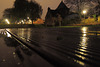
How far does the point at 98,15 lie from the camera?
29781 millimetres

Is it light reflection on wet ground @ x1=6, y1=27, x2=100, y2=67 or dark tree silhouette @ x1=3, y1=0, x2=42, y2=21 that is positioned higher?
dark tree silhouette @ x1=3, y1=0, x2=42, y2=21

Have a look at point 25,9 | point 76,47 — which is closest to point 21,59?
→ point 76,47

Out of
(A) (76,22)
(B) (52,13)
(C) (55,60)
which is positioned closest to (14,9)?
(B) (52,13)

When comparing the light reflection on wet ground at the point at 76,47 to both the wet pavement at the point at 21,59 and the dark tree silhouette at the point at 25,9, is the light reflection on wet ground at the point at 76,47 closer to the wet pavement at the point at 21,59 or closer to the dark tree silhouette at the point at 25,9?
the wet pavement at the point at 21,59

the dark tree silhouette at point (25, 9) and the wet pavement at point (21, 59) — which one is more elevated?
the dark tree silhouette at point (25, 9)

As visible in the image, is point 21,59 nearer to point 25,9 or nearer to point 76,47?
point 76,47

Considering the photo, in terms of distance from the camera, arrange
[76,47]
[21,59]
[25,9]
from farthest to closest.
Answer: [25,9] < [76,47] < [21,59]

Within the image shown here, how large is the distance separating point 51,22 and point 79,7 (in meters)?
15.2

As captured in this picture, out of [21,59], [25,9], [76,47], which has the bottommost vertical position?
[21,59]

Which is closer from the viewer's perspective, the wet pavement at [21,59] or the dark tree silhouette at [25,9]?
the wet pavement at [21,59]

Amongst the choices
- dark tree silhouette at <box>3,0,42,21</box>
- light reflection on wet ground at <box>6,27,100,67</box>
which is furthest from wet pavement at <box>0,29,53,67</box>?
dark tree silhouette at <box>3,0,42,21</box>

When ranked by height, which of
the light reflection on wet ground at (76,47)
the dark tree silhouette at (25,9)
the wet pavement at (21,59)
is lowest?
the wet pavement at (21,59)

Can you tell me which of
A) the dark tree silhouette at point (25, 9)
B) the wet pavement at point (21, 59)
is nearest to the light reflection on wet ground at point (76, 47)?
the wet pavement at point (21, 59)

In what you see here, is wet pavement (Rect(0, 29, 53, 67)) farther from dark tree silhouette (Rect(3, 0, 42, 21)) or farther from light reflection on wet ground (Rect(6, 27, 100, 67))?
dark tree silhouette (Rect(3, 0, 42, 21))
